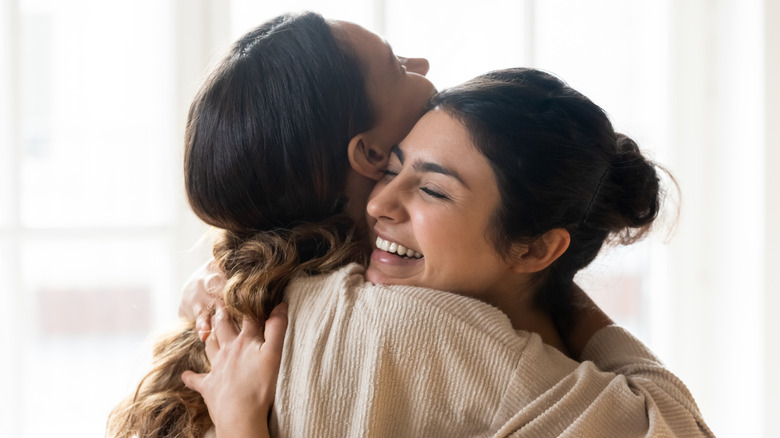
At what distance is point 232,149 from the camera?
110 cm

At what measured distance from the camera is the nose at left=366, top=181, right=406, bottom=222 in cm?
107

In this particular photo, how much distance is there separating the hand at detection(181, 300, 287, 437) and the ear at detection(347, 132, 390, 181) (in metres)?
0.22

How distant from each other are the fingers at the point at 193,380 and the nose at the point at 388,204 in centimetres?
34

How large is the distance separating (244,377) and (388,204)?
0.30 m

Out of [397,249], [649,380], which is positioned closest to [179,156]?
[397,249]

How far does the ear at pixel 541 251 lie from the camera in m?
1.06

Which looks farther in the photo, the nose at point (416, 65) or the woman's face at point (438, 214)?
the nose at point (416, 65)

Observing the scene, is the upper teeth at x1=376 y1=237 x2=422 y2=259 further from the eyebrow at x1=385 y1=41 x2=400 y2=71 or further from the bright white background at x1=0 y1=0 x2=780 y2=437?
the bright white background at x1=0 y1=0 x2=780 y2=437

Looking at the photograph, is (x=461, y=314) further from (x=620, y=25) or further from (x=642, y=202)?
(x=620, y=25)

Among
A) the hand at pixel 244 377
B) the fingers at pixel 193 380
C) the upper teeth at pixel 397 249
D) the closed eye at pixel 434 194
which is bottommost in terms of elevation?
the fingers at pixel 193 380

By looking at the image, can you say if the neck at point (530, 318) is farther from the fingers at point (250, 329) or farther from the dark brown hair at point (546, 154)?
the fingers at point (250, 329)

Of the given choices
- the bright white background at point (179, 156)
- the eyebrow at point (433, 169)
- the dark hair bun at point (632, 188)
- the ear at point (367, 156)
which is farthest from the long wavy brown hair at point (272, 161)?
the bright white background at point (179, 156)

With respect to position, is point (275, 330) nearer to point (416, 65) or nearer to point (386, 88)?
point (386, 88)

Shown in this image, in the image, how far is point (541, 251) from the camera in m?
1.08
